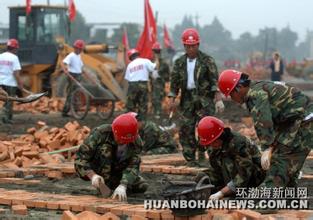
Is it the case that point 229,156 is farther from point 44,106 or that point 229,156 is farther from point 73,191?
point 44,106

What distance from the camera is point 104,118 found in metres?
18.4

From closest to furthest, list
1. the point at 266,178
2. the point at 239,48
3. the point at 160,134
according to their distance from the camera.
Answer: the point at 266,178 → the point at 160,134 → the point at 239,48

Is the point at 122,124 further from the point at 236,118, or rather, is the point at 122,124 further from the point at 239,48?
the point at 239,48

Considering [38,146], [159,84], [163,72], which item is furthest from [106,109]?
[38,146]

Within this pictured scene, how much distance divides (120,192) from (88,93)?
1070cm

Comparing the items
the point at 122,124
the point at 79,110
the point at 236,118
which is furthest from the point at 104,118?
the point at 122,124

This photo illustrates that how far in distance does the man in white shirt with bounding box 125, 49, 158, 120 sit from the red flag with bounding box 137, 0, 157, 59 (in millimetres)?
5786

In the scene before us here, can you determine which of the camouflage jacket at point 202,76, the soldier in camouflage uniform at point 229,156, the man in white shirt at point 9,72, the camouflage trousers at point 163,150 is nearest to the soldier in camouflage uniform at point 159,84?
the man in white shirt at point 9,72

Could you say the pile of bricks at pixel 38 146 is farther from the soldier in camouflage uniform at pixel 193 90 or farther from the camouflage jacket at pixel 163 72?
the camouflage jacket at pixel 163 72

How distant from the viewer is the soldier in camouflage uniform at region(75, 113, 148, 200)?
294 inches

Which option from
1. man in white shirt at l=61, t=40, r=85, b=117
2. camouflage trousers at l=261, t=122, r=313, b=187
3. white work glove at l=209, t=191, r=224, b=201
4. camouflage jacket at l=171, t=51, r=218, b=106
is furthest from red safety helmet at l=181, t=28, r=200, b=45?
man in white shirt at l=61, t=40, r=85, b=117

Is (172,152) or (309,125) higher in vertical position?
(309,125)

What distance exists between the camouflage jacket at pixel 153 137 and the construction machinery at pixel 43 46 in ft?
31.0

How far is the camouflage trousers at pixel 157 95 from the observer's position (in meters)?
20.0
